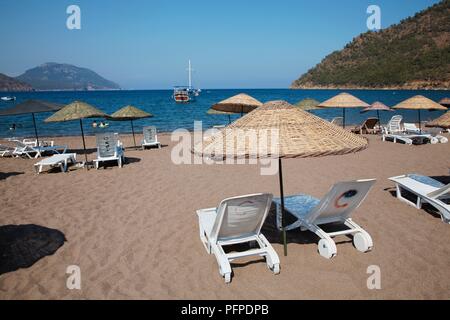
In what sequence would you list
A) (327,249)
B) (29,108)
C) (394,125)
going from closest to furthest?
(327,249), (29,108), (394,125)

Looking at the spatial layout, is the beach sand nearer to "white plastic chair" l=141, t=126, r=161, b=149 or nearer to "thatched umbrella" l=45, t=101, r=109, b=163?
"thatched umbrella" l=45, t=101, r=109, b=163

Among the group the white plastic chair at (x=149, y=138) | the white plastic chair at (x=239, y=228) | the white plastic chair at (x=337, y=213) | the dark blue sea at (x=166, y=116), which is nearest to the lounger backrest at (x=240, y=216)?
the white plastic chair at (x=239, y=228)

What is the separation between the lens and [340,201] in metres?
3.99

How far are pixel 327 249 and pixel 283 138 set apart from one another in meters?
1.75

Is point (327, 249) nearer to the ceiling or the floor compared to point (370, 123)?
nearer to the floor

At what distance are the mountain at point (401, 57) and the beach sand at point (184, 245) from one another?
3400 inches

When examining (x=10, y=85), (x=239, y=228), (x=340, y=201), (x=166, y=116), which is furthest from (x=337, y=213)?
(x=10, y=85)

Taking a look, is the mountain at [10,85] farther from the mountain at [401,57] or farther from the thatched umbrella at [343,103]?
the thatched umbrella at [343,103]

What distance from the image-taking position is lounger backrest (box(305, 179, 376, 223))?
3.81 metres

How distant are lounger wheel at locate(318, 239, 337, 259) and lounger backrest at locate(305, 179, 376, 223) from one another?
1.12ft

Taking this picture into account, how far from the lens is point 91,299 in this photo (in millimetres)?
3236

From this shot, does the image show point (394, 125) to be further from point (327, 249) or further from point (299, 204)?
point (327, 249)

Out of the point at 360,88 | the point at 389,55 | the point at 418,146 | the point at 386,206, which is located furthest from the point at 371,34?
the point at 386,206

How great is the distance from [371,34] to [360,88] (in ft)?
118
